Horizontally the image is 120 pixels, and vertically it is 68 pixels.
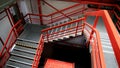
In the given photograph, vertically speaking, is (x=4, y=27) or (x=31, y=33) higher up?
(x=4, y=27)

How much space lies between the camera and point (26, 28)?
304 inches

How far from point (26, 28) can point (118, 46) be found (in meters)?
7.04

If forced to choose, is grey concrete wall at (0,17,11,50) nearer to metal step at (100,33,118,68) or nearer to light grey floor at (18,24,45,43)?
light grey floor at (18,24,45,43)

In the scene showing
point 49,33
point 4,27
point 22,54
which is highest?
point 4,27

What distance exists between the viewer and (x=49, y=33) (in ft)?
23.6

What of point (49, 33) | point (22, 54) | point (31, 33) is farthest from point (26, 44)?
point (49, 33)

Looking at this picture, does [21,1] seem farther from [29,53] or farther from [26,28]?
[29,53]

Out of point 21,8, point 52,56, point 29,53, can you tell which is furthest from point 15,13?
point 52,56

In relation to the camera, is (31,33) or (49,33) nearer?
(49,33)

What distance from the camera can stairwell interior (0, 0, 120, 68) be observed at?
227 inches

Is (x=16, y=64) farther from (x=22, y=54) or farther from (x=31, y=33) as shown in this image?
(x=31, y=33)

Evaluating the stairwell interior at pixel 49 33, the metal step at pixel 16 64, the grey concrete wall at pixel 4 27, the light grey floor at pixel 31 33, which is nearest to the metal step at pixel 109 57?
the stairwell interior at pixel 49 33

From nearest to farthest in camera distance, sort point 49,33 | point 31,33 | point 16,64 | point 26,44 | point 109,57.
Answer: point 109,57 < point 16,64 < point 26,44 < point 49,33 < point 31,33

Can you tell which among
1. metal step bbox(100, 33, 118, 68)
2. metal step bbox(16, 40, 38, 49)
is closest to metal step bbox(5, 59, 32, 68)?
metal step bbox(16, 40, 38, 49)
